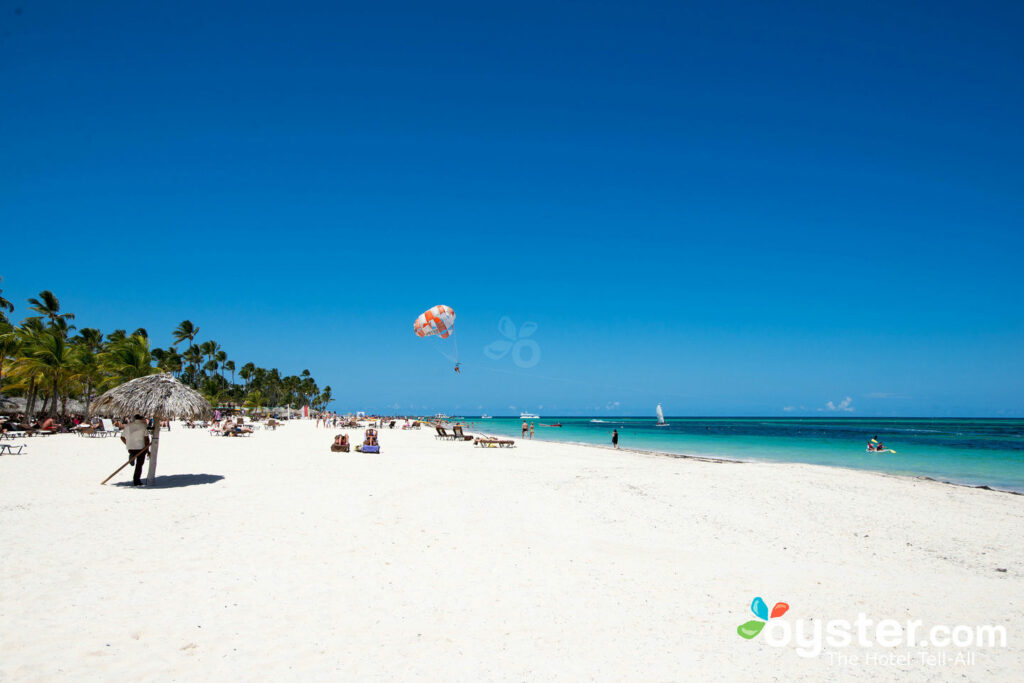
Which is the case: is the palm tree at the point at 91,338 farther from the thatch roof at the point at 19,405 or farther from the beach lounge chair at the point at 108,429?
the beach lounge chair at the point at 108,429

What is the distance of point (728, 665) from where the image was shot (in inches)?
170

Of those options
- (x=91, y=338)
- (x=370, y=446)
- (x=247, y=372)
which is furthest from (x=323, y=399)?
(x=370, y=446)

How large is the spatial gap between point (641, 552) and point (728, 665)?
10.1 ft

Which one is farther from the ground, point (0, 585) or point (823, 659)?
point (0, 585)

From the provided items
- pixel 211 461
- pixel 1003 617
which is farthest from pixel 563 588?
pixel 211 461

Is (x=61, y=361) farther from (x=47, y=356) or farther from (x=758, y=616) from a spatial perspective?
(x=758, y=616)

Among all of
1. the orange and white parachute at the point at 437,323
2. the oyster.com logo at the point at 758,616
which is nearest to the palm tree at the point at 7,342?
the orange and white parachute at the point at 437,323

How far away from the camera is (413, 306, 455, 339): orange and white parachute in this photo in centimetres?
2675

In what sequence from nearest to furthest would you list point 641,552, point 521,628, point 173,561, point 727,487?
point 521,628 < point 173,561 < point 641,552 < point 727,487

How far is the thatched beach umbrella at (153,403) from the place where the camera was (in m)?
10.9

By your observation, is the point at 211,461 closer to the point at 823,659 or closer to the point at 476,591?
the point at 476,591

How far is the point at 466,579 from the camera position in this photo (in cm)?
609

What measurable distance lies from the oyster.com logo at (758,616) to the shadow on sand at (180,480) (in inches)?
443

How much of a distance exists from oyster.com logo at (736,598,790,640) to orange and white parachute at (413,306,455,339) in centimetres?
2228
